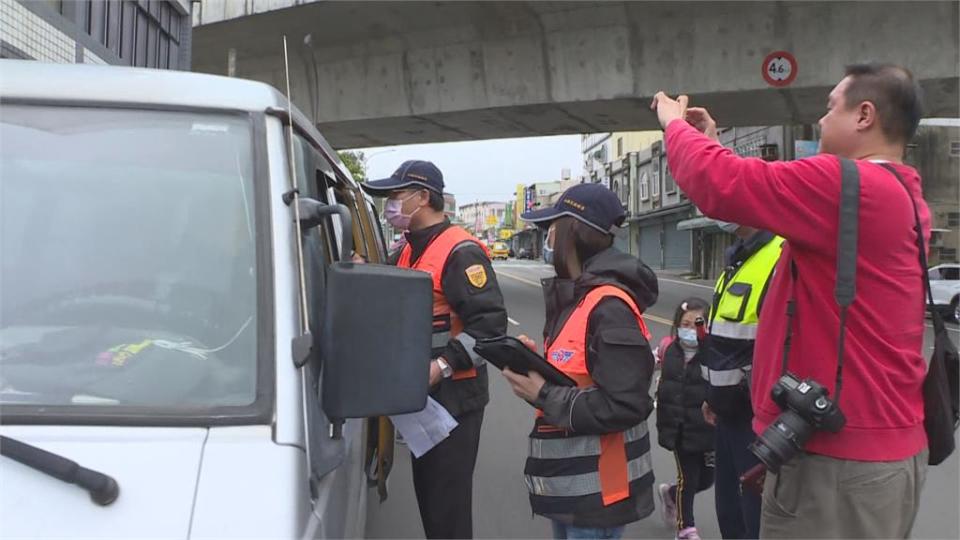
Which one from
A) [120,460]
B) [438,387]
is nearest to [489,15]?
[438,387]

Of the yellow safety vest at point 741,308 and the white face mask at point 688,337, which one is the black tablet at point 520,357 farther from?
the white face mask at point 688,337

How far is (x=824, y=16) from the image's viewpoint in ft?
35.4

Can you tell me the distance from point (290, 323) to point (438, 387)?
153cm

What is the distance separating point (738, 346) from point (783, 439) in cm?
133

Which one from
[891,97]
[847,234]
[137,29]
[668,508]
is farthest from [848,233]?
[137,29]

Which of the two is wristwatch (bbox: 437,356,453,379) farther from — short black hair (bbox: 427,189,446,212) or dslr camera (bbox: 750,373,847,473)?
dslr camera (bbox: 750,373,847,473)

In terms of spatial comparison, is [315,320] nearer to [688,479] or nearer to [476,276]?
[476,276]

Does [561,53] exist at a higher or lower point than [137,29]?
higher

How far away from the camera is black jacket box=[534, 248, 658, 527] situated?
91.0 inches

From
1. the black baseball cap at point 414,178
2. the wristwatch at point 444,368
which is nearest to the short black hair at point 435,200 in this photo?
the black baseball cap at point 414,178

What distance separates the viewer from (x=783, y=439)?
1832mm

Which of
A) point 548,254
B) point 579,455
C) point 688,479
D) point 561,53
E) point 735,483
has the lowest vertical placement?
point 688,479

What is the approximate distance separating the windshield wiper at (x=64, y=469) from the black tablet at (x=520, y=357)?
1259 millimetres

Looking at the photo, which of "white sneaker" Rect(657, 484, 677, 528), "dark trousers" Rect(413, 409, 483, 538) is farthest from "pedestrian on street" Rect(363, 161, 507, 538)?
"white sneaker" Rect(657, 484, 677, 528)
